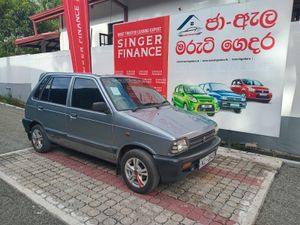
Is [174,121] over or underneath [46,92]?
underneath

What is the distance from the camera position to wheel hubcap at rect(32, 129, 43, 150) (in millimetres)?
5111

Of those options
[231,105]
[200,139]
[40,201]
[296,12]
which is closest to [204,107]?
[231,105]

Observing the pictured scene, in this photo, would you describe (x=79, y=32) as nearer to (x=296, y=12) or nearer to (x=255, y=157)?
(x=255, y=157)

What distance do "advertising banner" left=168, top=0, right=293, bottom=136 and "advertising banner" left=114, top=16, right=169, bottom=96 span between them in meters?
0.24

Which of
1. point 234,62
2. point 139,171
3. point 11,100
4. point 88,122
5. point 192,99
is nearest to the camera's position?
point 139,171

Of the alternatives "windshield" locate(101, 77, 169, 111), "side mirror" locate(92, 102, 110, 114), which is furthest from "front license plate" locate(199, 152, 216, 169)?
"side mirror" locate(92, 102, 110, 114)

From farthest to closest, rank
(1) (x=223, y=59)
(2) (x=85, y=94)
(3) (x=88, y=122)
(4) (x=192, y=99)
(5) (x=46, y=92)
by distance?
1. (4) (x=192, y=99)
2. (1) (x=223, y=59)
3. (5) (x=46, y=92)
4. (2) (x=85, y=94)
5. (3) (x=88, y=122)

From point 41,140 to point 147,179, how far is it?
2951mm

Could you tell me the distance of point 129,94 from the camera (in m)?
4.09

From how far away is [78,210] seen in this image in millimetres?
3074

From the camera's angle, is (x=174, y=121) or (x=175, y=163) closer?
(x=175, y=163)

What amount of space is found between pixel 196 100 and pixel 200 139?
8.52 feet

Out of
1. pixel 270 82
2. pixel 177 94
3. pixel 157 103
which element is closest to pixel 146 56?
pixel 177 94

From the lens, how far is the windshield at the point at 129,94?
387 centimetres
